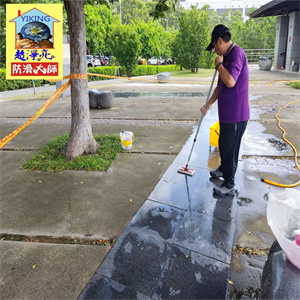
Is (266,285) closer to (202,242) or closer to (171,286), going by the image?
(171,286)

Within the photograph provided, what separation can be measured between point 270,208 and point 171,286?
105 centimetres

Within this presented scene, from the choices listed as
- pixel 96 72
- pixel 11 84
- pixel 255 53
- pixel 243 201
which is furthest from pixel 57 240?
pixel 255 53

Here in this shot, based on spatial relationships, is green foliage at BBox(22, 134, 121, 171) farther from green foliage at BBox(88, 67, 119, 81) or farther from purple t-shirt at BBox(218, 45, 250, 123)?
green foliage at BBox(88, 67, 119, 81)

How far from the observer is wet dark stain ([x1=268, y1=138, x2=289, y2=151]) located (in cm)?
536

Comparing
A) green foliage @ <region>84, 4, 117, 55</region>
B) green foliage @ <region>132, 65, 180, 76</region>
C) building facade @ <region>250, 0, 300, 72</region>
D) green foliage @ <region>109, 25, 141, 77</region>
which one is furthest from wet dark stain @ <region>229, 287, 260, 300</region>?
green foliage @ <region>132, 65, 180, 76</region>

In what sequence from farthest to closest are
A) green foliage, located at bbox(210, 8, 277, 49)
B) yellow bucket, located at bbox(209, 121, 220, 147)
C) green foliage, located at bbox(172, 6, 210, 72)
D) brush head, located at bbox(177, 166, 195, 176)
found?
green foliage, located at bbox(210, 8, 277, 49), green foliage, located at bbox(172, 6, 210, 72), yellow bucket, located at bbox(209, 121, 220, 147), brush head, located at bbox(177, 166, 195, 176)

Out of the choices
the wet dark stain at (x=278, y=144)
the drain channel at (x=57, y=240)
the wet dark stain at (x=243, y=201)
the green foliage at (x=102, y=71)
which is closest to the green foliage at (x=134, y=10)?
the green foliage at (x=102, y=71)

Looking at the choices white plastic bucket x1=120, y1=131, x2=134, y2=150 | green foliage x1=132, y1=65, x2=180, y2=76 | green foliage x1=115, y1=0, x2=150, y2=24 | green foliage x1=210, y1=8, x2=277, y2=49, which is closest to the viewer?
white plastic bucket x1=120, y1=131, x2=134, y2=150

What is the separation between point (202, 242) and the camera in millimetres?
2625

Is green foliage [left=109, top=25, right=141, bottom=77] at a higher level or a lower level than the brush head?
higher

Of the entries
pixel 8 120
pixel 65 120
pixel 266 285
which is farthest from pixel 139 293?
pixel 8 120

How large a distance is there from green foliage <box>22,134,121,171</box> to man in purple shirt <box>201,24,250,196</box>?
2053mm

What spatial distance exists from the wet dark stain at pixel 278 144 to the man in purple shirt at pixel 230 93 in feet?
8.08

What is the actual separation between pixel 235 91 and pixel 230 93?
0.06m
